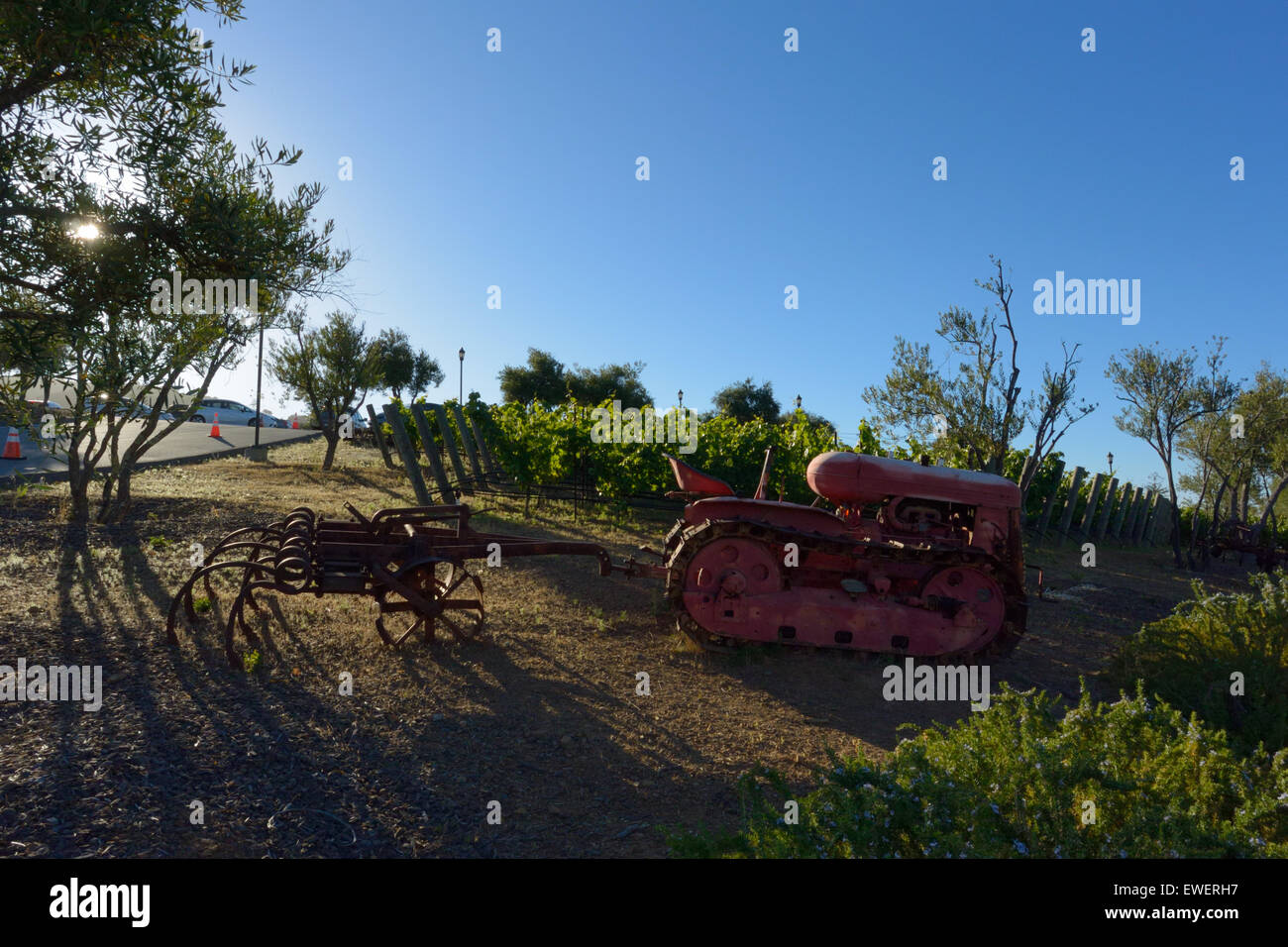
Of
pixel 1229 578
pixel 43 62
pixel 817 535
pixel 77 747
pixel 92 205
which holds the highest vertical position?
pixel 43 62

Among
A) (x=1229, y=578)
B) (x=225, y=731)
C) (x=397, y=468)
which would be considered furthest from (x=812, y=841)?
(x=397, y=468)

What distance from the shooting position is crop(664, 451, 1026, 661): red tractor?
658cm

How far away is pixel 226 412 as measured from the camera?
157 feet

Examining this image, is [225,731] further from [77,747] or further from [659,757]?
[659,757]

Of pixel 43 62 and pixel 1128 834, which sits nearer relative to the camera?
pixel 1128 834

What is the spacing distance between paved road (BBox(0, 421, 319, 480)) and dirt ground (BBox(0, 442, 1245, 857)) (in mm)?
5289

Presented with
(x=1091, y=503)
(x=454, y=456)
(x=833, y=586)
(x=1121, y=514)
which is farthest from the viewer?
(x=1121, y=514)

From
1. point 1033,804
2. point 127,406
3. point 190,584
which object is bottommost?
point 1033,804

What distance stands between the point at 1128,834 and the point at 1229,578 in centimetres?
1865

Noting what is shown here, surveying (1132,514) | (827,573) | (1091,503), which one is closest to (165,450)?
(827,573)

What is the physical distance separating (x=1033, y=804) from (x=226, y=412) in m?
54.4

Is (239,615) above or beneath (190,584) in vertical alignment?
beneath

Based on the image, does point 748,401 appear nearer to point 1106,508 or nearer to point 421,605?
point 1106,508
